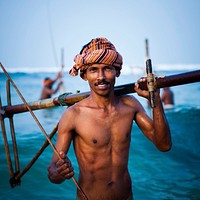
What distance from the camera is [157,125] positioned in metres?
2.14

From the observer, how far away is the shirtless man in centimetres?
213

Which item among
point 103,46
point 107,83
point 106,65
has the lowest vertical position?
point 107,83

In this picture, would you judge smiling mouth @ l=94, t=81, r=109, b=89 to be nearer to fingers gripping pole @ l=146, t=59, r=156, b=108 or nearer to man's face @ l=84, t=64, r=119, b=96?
man's face @ l=84, t=64, r=119, b=96

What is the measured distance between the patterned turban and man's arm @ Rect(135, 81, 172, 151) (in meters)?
0.30

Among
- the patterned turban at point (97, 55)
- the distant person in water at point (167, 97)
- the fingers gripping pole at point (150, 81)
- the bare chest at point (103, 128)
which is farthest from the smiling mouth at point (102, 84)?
the distant person in water at point (167, 97)

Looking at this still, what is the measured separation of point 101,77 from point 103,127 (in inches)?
17.9

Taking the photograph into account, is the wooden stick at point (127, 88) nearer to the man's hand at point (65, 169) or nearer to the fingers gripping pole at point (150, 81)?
the fingers gripping pole at point (150, 81)

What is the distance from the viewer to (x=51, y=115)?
37.1 ft

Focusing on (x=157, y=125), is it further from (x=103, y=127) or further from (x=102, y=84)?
(x=102, y=84)

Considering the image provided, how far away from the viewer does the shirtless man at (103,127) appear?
2131 millimetres

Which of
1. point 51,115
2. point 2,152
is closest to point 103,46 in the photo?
point 2,152

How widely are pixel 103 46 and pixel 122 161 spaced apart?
1.03 metres

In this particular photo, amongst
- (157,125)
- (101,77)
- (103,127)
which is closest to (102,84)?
(101,77)

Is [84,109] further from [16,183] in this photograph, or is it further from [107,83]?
[16,183]
